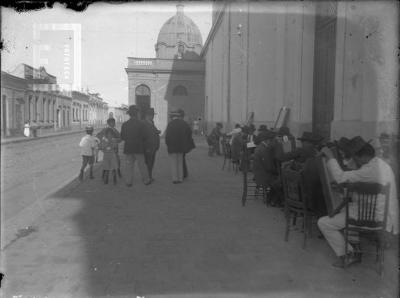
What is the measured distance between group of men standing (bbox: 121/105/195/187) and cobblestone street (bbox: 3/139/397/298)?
2.08 m

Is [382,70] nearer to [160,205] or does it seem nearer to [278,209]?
[278,209]

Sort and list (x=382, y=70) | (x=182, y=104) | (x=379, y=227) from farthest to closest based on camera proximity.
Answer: (x=182, y=104) < (x=382, y=70) < (x=379, y=227)

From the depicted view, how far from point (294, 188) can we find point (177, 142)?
181 inches

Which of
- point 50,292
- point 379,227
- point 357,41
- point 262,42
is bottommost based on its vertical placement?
point 50,292

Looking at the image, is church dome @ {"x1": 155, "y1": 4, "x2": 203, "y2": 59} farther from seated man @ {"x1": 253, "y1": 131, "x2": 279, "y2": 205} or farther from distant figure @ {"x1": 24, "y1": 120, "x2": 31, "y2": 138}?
seated man @ {"x1": 253, "y1": 131, "x2": 279, "y2": 205}

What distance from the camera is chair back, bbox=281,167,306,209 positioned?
4.28 meters

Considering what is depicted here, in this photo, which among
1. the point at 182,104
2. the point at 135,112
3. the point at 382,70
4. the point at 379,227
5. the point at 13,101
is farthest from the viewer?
the point at 182,104

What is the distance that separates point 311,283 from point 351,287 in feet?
1.15

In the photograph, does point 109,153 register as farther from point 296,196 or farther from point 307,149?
point 296,196

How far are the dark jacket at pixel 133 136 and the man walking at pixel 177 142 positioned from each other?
24.8 inches

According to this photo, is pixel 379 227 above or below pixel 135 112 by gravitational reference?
below

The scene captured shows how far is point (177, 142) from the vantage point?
8711 mm

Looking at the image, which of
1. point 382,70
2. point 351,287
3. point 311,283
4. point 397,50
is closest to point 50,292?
point 311,283

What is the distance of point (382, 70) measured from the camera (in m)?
5.81
